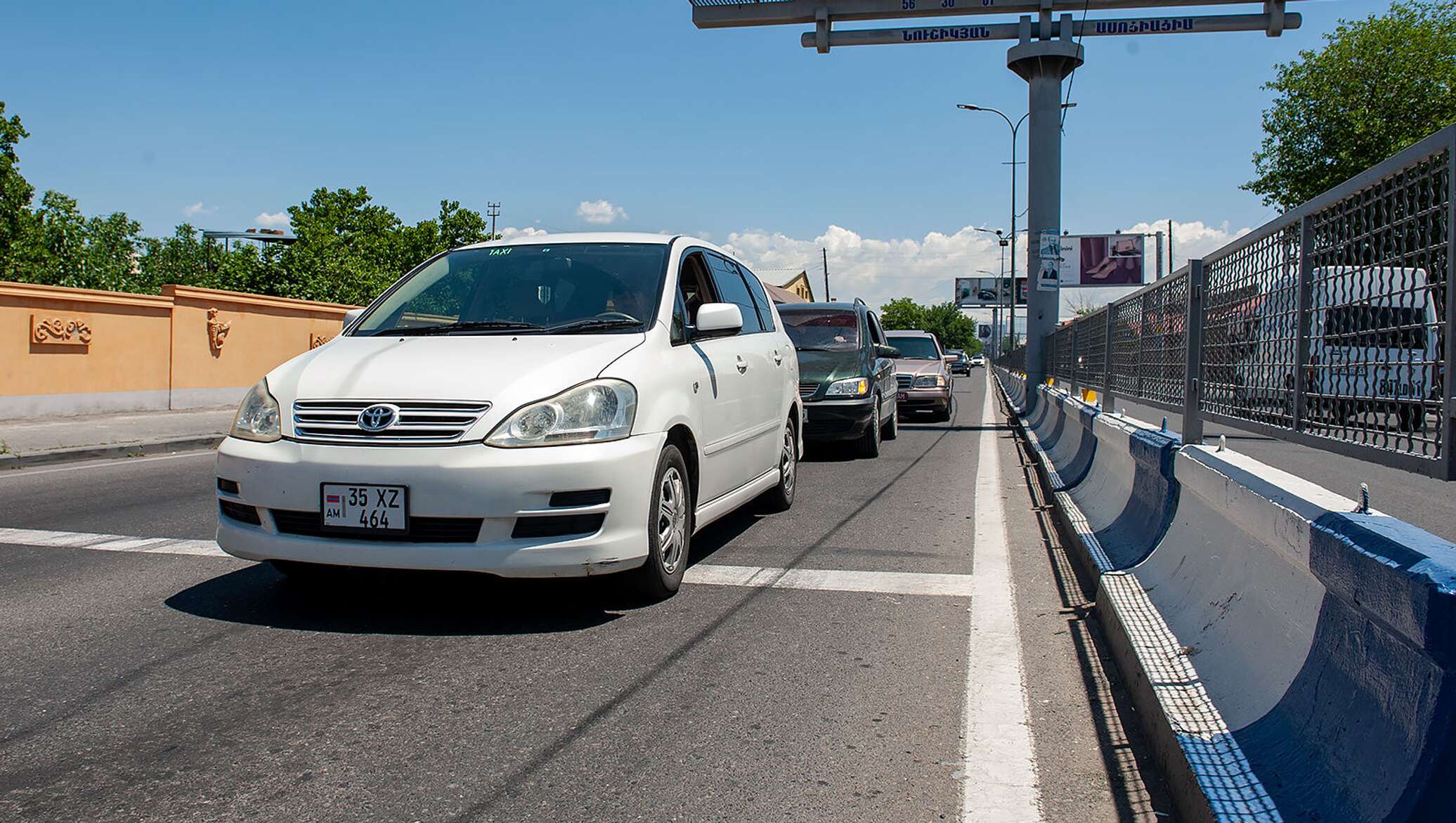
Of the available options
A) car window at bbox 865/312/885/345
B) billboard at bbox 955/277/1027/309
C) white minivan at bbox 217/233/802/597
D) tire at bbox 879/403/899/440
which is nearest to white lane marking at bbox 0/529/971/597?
white minivan at bbox 217/233/802/597

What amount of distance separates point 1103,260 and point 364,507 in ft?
110

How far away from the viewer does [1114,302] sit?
913cm

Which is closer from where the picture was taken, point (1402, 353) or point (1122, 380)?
point (1402, 353)

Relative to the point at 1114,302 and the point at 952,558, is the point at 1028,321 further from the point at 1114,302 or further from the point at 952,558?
the point at 952,558

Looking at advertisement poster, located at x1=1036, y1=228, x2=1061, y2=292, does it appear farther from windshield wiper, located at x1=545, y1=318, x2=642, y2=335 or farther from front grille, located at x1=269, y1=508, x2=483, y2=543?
front grille, located at x1=269, y1=508, x2=483, y2=543

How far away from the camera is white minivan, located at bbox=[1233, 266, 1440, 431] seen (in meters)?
2.79

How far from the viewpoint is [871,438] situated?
37.7 ft

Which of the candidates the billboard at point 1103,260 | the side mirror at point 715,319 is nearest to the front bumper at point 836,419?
Result: the side mirror at point 715,319

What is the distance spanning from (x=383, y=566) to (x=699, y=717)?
1529 mm

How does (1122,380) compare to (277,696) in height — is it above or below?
above

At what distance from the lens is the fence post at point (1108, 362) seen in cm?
914

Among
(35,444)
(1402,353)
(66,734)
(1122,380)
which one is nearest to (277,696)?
(66,734)

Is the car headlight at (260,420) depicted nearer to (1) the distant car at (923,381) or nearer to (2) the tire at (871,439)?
(2) the tire at (871,439)

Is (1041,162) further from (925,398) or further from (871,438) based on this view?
(871,438)
